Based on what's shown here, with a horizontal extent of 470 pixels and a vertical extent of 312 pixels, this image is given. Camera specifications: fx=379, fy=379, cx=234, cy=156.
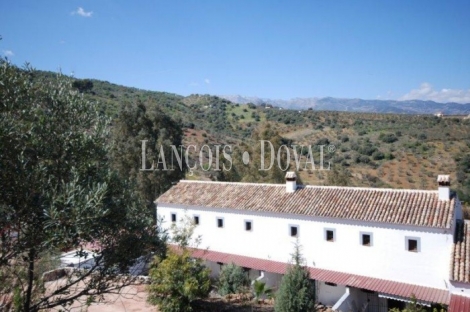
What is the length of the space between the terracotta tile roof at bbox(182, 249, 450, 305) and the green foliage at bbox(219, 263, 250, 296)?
2.35 ft

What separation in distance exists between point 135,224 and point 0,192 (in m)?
Answer: 2.99

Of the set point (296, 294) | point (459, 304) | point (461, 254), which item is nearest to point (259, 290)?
point (296, 294)

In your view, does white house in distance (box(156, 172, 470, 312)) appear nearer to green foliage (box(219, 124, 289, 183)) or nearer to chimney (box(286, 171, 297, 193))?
chimney (box(286, 171, 297, 193))

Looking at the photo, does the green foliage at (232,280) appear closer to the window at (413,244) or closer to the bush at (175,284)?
the bush at (175,284)

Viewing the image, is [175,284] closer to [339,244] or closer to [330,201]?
[339,244]

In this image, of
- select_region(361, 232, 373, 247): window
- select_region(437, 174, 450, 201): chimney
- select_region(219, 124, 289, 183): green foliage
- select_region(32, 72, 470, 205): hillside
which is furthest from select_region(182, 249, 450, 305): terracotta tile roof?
select_region(32, 72, 470, 205): hillside

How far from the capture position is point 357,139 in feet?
209

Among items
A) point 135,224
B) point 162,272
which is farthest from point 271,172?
point 135,224

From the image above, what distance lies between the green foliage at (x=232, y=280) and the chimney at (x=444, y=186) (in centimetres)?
1057

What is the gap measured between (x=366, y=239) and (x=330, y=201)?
2857mm

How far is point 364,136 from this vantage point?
2581 inches

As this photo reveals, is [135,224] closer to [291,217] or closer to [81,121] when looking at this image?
[81,121]

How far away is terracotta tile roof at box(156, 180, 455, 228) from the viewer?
57.3ft

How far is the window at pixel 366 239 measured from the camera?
60.0ft
